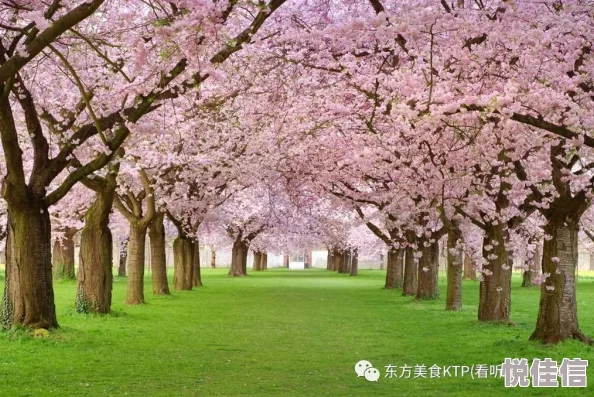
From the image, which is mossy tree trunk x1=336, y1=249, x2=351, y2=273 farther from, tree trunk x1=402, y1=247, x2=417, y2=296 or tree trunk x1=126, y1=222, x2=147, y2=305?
A: tree trunk x1=126, y1=222, x2=147, y2=305

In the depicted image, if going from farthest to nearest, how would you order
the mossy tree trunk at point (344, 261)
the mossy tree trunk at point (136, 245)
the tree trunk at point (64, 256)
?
1. the mossy tree trunk at point (344, 261)
2. the tree trunk at point (64, 256)
3. the mossy tree trunk at point (136, 245)

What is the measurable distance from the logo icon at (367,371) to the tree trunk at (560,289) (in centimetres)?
419

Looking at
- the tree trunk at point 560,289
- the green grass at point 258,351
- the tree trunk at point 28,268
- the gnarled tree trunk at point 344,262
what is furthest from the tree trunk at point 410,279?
the gnarled tree trunk at point 344,262

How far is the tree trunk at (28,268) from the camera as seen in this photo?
660 inches

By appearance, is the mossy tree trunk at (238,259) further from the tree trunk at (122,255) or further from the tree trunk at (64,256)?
the tree trunk at (64,256)

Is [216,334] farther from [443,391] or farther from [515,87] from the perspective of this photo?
[515,87]

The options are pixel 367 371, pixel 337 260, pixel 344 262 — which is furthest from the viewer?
pixel 337 260

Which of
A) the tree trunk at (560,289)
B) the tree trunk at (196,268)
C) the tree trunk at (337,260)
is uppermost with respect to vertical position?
the tree trunk at (560,289)

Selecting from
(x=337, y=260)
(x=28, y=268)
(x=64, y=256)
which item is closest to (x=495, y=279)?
(x=28, y=268)

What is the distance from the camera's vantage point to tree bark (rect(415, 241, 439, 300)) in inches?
1278

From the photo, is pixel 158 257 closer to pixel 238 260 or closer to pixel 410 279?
pixel 410 279

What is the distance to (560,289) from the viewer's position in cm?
1588

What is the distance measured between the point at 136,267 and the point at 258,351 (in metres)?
14.4

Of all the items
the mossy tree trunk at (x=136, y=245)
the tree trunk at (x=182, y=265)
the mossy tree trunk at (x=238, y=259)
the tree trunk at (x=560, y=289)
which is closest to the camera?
the tree trunk at (x=560, y=289)
